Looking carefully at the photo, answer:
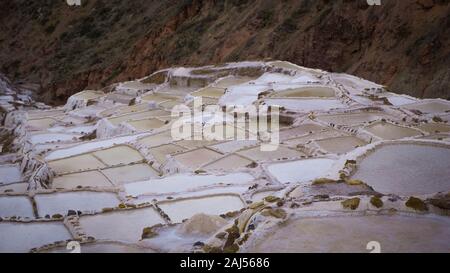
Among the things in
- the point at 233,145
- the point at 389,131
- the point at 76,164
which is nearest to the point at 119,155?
the point at 76,164

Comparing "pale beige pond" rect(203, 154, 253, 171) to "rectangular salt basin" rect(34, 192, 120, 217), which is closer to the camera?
"rectangular salt basin" rect(34, 192, 120, 217)

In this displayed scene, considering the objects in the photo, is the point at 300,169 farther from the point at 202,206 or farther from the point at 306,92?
the point at 306,92

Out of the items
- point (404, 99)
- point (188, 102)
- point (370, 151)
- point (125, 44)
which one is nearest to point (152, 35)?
point (125, 44)

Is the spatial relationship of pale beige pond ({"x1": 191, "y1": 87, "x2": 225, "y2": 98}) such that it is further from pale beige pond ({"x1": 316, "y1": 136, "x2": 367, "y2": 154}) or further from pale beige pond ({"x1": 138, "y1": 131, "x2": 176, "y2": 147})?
pale beige pond ({"x1": 316, "y1": 136, "x2": 367, "y2": 154})

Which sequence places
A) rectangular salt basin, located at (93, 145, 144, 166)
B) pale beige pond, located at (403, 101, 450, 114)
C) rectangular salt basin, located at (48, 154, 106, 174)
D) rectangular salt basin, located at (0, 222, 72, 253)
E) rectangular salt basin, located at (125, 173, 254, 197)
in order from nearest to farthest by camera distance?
rectangular salt basin, located at (0, 222, 72, 253) < rectangular salt basin, located at (125, 173, 254, 197) < rectangular salt basin, located at (48, 154, 106, 174) < rectangular salt basin, located at (93, 145, 144, 166) < pale beige pond, located at (403, 101, 450, 114)

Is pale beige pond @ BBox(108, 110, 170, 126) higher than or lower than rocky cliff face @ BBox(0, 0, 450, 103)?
lower

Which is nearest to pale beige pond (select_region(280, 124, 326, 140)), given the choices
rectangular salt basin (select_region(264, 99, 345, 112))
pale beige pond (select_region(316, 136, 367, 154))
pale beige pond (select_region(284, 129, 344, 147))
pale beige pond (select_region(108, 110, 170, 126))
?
pale beige pond (select_region(284, 129, 344, 147))
